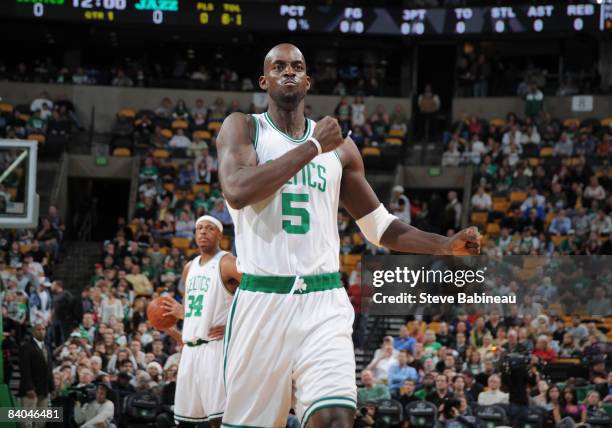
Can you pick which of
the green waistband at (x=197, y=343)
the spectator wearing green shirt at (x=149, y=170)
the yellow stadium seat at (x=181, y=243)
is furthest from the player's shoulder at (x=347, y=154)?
the spectator wearing green shirt at (x=149, y=170)

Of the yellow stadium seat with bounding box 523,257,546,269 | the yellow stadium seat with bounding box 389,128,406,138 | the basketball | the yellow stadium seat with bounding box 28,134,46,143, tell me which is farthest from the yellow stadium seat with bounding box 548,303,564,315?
the yellow stadium seat with bounding box 28,134,46,143

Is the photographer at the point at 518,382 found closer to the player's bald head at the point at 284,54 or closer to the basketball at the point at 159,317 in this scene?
the basketball at the point at 159,317

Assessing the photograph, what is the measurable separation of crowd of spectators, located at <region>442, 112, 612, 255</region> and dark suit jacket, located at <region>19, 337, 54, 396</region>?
335 inches

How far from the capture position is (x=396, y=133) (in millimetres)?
24609

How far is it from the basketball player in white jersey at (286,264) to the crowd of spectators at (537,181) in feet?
43.4

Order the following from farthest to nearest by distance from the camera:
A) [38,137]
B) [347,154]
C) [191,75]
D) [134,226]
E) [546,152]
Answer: [191,75] < [38,137] < [546,152] < [134,226] < [347,154]

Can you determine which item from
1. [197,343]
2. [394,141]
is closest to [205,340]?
[197,343]

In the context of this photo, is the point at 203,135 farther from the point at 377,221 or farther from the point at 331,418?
the point at 331,418

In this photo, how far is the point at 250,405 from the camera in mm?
4891

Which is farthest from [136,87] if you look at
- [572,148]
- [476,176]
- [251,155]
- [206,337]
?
[251,155]

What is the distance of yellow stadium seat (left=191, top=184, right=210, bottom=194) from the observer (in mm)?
21581

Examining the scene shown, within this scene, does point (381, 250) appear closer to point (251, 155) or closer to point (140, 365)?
point (140, 365)

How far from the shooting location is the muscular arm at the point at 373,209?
5.35 meters

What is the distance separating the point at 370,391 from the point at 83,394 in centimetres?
333
